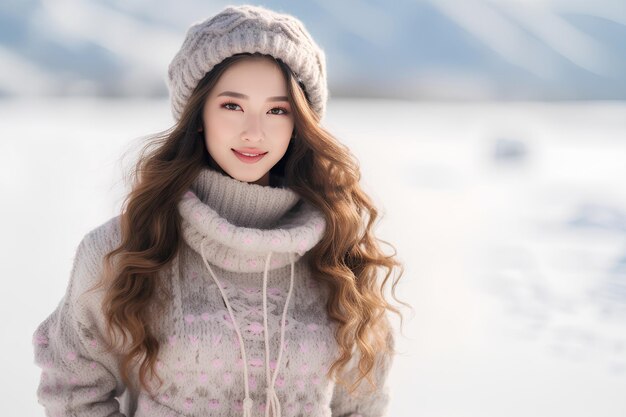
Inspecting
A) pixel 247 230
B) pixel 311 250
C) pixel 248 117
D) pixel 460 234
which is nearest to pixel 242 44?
pixel 248 117

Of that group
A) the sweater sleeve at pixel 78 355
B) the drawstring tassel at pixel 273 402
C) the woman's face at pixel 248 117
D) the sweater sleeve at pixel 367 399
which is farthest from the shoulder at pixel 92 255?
the sweater sleeve at pixel 367 399

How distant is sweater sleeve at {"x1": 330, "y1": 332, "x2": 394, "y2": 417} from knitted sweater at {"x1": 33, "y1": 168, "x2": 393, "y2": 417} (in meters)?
0.10

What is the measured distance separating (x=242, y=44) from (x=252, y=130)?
0.48ft

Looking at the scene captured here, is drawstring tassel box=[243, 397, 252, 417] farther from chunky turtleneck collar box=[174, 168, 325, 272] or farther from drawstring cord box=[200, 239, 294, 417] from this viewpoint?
chunky turtleneck collar box=[174, 168, 325, 272]

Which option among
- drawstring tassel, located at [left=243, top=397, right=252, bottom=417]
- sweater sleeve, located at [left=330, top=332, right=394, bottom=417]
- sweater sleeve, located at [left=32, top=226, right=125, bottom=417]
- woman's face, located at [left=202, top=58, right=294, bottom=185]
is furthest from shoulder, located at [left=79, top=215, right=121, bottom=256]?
sweater sleeve, located at [left=330, top=332, right=394, bottom=417]

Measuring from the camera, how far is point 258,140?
1.23 metres

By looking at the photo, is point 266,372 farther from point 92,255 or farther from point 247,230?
point 92,255

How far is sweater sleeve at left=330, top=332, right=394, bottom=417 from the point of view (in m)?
1.40

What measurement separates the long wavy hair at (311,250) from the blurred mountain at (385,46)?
357cm

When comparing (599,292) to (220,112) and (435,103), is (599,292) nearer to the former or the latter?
(220,112)

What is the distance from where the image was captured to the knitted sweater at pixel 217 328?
1.21 metres

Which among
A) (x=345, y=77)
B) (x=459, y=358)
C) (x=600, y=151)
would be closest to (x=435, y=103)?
(x=345, y=77)

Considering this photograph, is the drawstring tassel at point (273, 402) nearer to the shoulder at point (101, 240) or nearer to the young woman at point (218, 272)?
the young woman at point (218, 272)

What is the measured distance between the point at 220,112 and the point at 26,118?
3.46 meters
